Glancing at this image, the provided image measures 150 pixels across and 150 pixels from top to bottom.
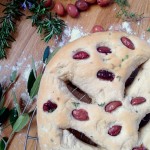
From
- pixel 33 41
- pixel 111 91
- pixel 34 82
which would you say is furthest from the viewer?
pixel 33 41

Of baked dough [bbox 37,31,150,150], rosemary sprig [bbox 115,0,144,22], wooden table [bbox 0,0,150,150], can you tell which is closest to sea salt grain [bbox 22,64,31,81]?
wooden table [bbox 0,0,150,150]

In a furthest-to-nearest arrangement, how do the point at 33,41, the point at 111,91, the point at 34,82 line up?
the point at 33,41, the point at 34,82, the point at 111,91

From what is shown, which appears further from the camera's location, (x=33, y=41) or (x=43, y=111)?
(x=33, y=41)

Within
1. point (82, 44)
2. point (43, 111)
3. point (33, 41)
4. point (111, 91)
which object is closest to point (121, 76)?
point (111, 91)

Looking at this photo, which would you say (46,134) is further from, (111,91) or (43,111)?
(111,91)

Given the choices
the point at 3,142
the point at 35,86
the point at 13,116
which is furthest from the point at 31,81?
the point at 3,142

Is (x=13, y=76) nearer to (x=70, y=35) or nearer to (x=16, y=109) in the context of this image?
(x=16, y=109)

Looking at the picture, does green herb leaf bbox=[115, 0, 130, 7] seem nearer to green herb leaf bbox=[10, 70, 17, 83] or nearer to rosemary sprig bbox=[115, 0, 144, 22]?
rosemary sprig bbox=[115, 0, 144, 22]

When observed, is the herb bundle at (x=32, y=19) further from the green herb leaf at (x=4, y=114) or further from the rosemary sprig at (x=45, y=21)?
the green herb leaf at (x=4, y=114)
